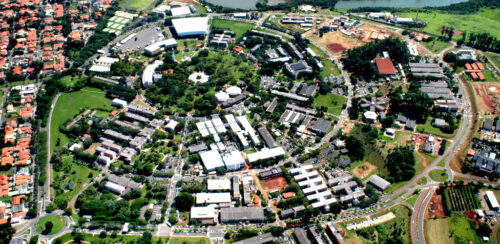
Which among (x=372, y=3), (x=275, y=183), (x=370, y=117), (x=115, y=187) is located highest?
(x=372, y=3)

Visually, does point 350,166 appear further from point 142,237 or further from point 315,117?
point 142,237

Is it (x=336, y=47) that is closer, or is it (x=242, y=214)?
(x=242, y=214)

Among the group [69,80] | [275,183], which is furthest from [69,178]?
[275,183]

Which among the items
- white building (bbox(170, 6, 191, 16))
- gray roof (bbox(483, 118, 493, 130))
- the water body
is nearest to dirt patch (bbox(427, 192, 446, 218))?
gray roof (bbox(483, 118, 493, 130))

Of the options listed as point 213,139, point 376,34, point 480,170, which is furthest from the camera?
point 376,34

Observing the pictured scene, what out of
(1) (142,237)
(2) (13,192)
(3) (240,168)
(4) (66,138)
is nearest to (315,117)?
(3) (240,168)

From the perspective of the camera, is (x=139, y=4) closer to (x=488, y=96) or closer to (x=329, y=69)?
(x=329, y=69)

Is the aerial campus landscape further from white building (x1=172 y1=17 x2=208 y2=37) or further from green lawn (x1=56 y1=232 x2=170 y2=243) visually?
white building (x1=172 y1=17 x2=208 y2=37)
